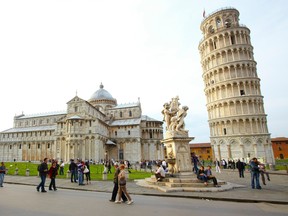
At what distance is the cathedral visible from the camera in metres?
50.7

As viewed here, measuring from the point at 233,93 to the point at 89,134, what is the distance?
117ft

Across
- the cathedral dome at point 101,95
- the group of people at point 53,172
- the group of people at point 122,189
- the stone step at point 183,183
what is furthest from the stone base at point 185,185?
the cathedral dome at point 101,95

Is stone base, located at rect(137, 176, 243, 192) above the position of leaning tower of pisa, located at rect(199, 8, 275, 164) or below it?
below

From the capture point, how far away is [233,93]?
139 ft

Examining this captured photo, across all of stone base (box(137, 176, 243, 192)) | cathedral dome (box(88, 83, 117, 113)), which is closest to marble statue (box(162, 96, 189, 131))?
stone base (box(137, 176, 243, 192))

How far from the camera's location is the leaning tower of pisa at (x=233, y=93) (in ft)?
132

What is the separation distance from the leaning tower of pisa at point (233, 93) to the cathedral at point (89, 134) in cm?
2274

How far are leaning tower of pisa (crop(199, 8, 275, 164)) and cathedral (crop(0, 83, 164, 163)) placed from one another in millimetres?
22739

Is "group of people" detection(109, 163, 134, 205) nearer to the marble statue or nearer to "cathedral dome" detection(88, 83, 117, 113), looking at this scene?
the marble statue

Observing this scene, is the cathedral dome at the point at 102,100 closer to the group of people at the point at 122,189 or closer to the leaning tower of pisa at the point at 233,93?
the leaning tower of pisa at the point at 233,93

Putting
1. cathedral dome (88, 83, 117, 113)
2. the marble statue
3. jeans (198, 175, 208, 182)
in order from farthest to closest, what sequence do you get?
1. cathedral dome (88, 83, 117, 113)
2. the marble statue
3. jeans (198, 175, 208, 182)

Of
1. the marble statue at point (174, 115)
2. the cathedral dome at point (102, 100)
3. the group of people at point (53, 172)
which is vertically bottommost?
the group of people at point (53, 172)

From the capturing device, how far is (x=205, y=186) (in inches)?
444

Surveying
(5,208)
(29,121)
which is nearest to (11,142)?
(29,121)
